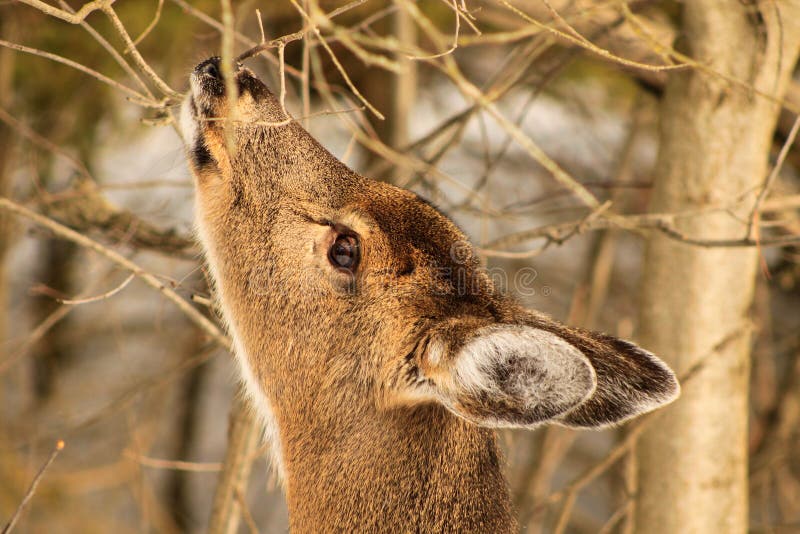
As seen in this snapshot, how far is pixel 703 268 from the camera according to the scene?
12.4 feet

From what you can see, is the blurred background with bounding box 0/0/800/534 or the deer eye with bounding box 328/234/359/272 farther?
the blurred background with bounding box 0/0/800/534

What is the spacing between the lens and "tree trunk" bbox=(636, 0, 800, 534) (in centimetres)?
368

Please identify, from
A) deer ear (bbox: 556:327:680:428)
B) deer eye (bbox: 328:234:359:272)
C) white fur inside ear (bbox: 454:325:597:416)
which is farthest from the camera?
deer eye (bbox: 328:234:359:272)

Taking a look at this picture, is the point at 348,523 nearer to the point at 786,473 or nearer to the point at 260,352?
the point at 260,352

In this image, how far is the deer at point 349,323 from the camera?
10.1ft

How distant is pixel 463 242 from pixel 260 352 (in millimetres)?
908

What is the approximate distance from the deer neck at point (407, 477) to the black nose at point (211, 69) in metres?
1.40

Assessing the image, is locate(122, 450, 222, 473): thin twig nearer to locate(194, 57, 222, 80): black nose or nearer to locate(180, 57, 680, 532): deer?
locate(180, 57, 680, 532): deer

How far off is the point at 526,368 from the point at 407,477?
857 mm

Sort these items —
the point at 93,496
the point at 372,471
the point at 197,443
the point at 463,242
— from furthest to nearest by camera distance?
the point at 197,443 < the point at 93,496 < the point at 463,242 < the point at 372,471

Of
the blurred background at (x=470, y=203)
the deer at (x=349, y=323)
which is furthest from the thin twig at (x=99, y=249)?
the deer at (x=349, y=323)

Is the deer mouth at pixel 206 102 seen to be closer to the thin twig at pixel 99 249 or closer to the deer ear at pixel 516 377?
the thin twig at pixel 99 249

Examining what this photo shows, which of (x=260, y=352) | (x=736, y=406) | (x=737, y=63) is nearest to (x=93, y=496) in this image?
(x=260, y=352)

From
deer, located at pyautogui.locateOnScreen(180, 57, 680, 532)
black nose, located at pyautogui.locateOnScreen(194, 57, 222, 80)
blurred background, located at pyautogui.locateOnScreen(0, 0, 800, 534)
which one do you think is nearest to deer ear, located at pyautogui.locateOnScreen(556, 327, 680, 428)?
deer, located at pyautogui.locateOnScreen(180, 57, 680, 532)
